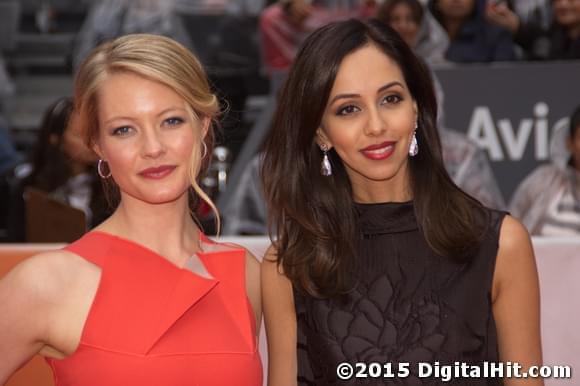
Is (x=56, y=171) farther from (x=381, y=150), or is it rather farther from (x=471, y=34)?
(x=381, y=150)

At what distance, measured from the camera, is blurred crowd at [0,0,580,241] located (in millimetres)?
6484

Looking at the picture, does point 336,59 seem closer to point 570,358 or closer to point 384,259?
point 384,259

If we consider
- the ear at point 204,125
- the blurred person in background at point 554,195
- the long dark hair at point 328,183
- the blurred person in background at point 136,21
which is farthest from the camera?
the blurred person in background at point 136,21

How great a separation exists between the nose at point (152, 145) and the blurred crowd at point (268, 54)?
7.11ft

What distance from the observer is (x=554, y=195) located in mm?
6352

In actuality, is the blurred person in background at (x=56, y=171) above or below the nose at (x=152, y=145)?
above

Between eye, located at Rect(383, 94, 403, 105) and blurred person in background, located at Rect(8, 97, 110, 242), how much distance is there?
342 cm

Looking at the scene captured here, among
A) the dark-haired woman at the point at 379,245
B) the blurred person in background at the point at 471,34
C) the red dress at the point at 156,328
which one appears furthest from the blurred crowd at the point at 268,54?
the red dress at the point at 156,328

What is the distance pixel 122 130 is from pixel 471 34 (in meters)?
4.91

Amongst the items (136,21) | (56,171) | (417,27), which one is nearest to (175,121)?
(56,171)

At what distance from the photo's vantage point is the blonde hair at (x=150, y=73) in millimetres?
2957

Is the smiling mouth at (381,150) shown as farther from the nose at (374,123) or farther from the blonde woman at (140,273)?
the blonde woman at (140,273)

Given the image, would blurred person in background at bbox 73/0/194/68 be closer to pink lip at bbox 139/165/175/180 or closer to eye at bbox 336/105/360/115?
eye at bbox 336/105/360/115

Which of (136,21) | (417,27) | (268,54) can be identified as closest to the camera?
(417,27)
